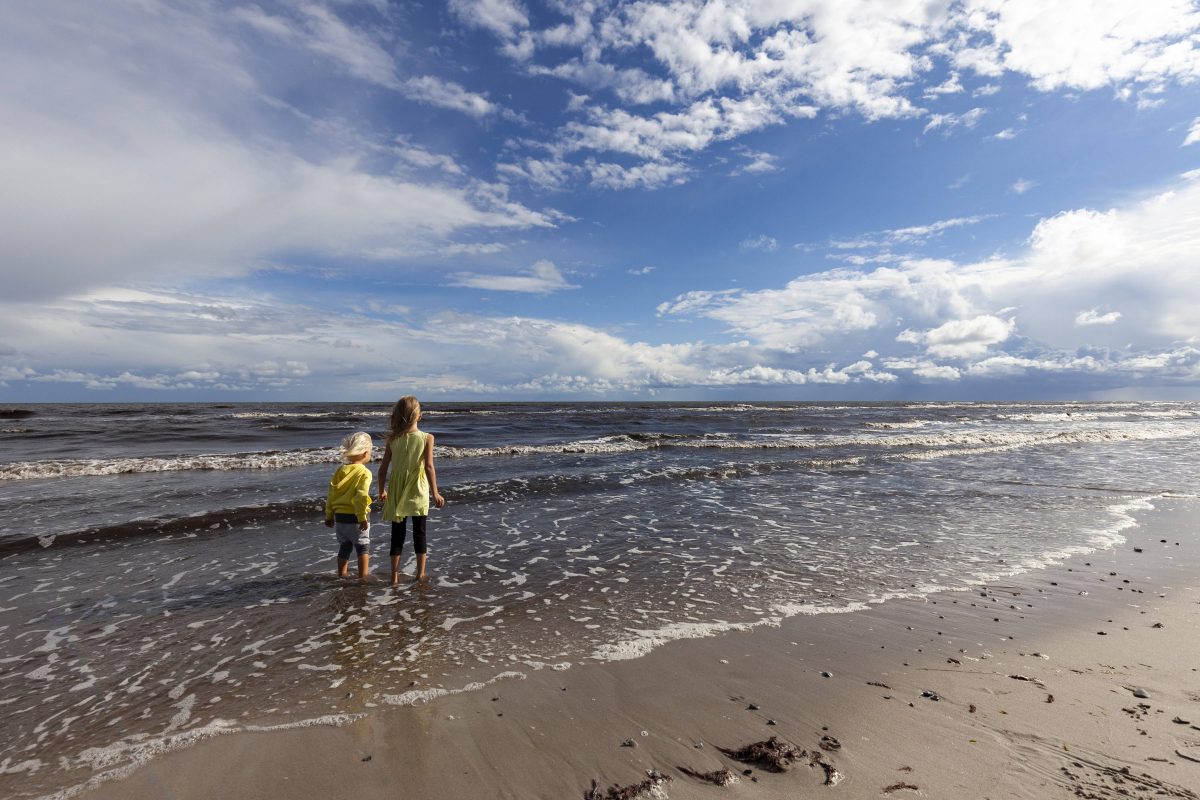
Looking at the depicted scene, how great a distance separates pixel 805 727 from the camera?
388 centimetres

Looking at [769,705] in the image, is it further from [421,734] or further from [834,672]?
[421,734]

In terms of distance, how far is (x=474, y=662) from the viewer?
16.3 feet

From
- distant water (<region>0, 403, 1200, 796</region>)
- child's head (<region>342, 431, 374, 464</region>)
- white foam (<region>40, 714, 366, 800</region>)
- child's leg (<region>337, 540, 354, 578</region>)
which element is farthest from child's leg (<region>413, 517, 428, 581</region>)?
white foam (<region>40, 714, 366, 800</region>)

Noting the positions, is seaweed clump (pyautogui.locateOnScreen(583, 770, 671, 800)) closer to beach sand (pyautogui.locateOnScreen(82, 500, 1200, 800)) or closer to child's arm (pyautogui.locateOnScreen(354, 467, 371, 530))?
beach sand (pyautogui.locateOnScreen(82, 500, 1200, 800))

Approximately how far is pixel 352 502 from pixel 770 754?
228 inches

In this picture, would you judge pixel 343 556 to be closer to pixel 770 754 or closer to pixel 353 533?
pixel 353 533

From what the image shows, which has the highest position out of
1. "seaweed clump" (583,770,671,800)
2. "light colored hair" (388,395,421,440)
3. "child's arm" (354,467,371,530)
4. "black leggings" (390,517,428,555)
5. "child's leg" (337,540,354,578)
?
"light colored hair" (388,395,421,440)

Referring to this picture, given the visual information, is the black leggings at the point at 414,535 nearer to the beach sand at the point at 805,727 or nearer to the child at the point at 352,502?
the child at the point at 352,502

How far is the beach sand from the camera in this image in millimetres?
3273

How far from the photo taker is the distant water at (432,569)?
446 cm

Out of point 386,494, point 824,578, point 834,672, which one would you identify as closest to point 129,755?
point 386,494

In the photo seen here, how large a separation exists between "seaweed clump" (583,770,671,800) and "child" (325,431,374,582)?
4.97m

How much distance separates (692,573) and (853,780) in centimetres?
447

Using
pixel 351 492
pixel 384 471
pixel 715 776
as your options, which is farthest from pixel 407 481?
pixel 715 776
